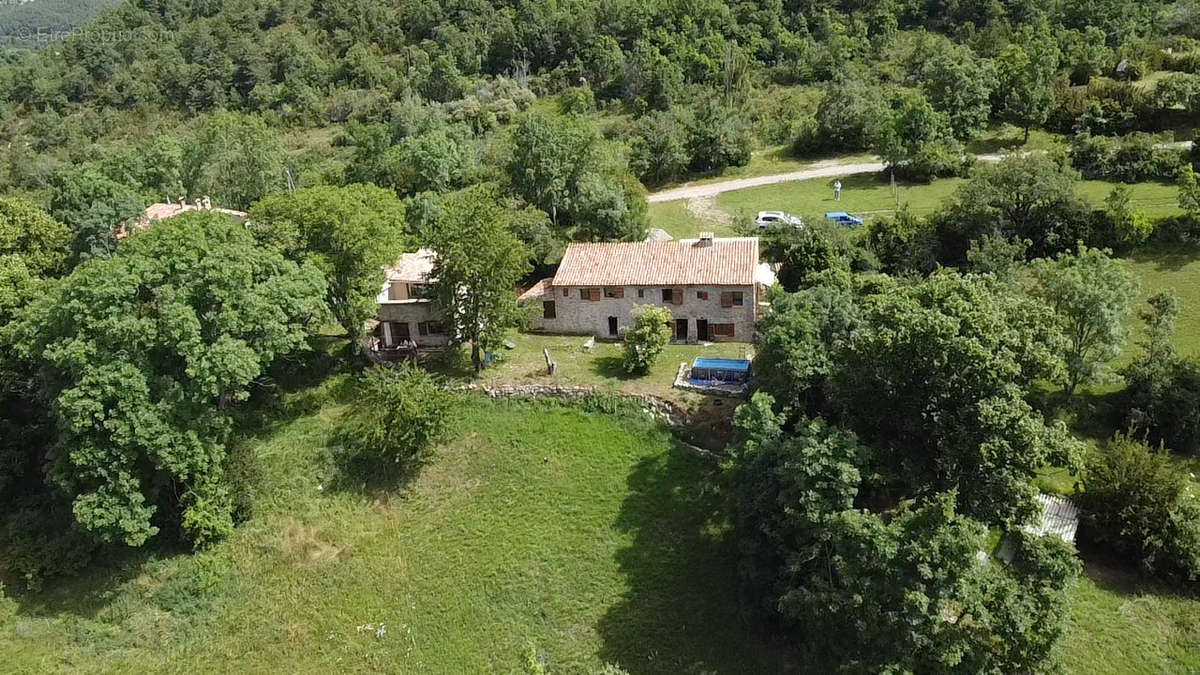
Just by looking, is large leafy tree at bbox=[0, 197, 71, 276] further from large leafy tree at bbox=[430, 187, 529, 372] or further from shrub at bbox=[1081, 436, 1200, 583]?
shrub at bbox=[1081, 436, 1200, 583]

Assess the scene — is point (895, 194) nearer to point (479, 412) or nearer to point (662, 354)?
point (662, 354)

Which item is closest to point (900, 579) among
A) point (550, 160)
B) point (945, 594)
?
point (945, 594)

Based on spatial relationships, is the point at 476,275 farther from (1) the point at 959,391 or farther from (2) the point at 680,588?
(1) the point at 959,391

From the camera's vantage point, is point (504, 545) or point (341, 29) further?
point (341, 29)

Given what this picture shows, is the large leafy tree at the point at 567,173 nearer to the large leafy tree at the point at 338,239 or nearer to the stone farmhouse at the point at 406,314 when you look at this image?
the stone farmhouse at the point at 406,314

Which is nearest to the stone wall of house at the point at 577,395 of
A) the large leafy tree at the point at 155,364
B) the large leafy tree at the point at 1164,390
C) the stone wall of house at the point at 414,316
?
the stone wall of house at the point at 414,316

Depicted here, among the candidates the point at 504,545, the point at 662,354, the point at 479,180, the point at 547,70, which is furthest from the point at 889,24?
the point at 504,545
